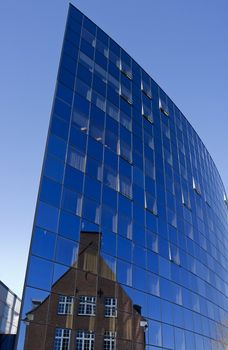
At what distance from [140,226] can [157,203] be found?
4.88 meters

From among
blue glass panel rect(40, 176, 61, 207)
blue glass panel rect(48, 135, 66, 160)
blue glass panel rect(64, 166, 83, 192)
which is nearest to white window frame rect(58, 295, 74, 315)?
blue glass panel rect(40, 176, 61, 207)

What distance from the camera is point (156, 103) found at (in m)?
44.1

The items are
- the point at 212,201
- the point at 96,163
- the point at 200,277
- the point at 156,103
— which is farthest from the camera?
the point at 212,201

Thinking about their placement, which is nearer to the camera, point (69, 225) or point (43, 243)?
point (43, 243)

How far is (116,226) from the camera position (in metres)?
28.0

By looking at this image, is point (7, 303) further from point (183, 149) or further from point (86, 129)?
point (183, 149)

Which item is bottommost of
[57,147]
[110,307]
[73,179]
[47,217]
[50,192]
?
[110,307]

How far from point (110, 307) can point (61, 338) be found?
4.57 metres

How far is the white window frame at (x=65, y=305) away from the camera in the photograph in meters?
21.1

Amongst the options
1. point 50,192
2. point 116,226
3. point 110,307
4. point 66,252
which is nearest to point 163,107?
point 116,226

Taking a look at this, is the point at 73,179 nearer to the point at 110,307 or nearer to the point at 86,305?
the point at 86,305

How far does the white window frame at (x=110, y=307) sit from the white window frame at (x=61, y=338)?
354 cm

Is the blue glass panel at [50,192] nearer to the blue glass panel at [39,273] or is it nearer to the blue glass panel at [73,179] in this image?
the blue glass panel at [73,179]

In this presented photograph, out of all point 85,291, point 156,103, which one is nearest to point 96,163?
point 85,291
